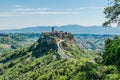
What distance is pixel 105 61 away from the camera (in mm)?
96125

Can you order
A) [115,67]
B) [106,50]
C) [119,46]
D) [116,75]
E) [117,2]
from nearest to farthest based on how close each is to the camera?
[116,75]
[115,67]
[119,46]
[117,2]
[106,50]

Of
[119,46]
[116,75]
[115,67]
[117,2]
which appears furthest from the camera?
[117,2]

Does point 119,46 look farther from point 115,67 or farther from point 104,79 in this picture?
point 104,79

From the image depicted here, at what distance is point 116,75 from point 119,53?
51.8 feet

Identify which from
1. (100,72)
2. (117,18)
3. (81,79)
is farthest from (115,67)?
(117,18)

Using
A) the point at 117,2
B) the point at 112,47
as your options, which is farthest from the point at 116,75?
the point at 117,2

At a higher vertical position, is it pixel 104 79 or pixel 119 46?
pixel 119 46

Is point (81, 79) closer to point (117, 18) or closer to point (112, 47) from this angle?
point (112, 47)

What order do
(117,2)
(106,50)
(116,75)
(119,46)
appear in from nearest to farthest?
(116,75) → (119,46) → (117,2) → (106,50)

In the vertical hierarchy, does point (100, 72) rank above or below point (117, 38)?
below

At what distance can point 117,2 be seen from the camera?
93.3 m

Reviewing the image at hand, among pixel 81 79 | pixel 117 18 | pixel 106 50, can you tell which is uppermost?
pixel 117 18

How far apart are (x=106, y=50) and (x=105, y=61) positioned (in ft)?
20.5

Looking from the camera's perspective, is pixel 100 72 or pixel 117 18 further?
pixel 117 18
